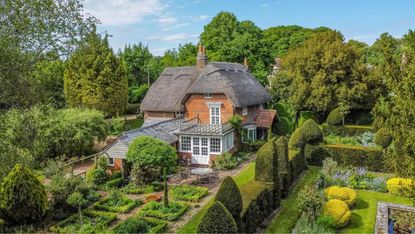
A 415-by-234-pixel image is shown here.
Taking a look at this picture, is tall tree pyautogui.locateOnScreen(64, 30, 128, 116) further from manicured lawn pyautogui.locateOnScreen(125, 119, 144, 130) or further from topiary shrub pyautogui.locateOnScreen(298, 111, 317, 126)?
topiary shrub pyautogui.locateOnScreen(298, 111, 317, 126)

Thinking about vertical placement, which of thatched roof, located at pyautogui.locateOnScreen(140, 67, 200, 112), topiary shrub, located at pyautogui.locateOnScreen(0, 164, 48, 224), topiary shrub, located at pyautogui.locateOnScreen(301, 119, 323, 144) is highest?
thatched roof, located at pyautogui.locateOnScreen(140, 67, 200, 112)

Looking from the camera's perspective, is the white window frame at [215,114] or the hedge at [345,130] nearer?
the white window frame at [215,114]

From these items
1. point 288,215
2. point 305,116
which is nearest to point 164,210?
point 288,215

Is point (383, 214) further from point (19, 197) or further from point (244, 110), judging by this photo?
point (19, 197)

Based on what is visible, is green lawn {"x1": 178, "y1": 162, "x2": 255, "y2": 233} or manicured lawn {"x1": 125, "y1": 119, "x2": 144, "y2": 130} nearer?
green lawn {"x1": 178, "y1": 162, "x2": 255, "y2": 233}

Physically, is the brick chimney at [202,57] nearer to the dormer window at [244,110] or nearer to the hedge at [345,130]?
the dormer window at [244,110]

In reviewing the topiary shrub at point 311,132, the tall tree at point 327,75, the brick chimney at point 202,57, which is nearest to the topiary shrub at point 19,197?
the topiary shrub at point 311,132

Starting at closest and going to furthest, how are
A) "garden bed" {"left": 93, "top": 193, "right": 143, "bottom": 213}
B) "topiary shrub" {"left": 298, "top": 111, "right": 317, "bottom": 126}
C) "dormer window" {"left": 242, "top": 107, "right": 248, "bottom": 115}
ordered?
"garden bed" {"left": 93, "top": 193, "right": 143, "bottom": 213}
"dormer window" {"left": 242, "top": 107, "right": 248, "bottom": 115}
"topiary shrub" {"left": 298, "top": 111, "right": 317, "bottom": 126}

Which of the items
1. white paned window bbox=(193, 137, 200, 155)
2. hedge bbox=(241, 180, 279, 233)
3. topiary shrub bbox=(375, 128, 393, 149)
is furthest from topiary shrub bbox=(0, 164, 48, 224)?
topiary shrub bbox=(375, 128, 393, 149)
